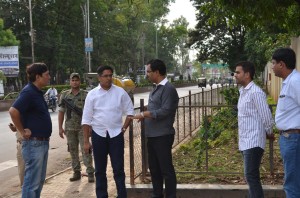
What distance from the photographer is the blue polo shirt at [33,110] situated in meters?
4.49

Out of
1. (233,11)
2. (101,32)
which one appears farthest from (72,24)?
(233,11)

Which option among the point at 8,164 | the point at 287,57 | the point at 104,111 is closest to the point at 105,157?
the point at 104,111

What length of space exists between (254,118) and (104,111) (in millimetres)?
1790

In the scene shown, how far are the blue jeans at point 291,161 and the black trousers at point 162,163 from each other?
4.71 ft

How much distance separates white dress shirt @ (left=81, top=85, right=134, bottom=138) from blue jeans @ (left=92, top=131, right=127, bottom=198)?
3.1 inches

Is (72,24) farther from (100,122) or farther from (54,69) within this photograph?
(100,122)

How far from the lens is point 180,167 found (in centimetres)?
696

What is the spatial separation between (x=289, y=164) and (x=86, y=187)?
3.47m

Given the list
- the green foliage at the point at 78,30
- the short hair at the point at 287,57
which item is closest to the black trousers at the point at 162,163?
the short hair at the point at 287,57

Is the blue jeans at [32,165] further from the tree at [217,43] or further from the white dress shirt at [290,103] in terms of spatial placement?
the tree at [217,43]

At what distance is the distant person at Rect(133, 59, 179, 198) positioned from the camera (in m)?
4.98

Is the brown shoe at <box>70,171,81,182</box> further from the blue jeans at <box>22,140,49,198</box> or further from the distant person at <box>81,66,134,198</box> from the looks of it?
the blue jeans at <box>22,140,49,198</box>

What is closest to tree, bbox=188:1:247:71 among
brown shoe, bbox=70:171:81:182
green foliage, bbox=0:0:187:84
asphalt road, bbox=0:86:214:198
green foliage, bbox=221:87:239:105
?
green foliage, bbox=0:0:187:84

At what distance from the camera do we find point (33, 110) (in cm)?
457
